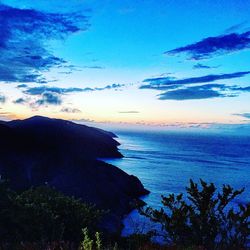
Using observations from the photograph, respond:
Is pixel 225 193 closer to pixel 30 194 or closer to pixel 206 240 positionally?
pixel 206 240

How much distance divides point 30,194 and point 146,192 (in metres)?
75.5

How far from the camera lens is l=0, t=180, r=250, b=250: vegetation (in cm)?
1398

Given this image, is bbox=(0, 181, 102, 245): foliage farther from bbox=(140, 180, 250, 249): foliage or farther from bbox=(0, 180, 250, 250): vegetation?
bbox=(140, 180, 250, 249): foliage

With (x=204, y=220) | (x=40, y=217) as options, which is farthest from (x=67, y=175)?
(x=204, y=220)

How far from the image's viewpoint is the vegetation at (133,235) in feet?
45.9

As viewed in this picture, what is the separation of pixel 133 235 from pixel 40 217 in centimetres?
784

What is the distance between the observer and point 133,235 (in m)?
15.1

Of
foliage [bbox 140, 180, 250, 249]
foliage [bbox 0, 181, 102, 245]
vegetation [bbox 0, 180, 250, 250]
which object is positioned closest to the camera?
vegetation [bbox 0, 180, 250, 250]

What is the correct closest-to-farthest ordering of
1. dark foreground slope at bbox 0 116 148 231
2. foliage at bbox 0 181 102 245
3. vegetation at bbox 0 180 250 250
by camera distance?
vegetation at bbox 0 180 250 250
foliage at bbox 0 181 102 245
dark foreground slope at bbox 0 116 148 231

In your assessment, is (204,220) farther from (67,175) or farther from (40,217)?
(67,175)

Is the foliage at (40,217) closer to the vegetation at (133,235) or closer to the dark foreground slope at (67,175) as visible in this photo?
the vegetation at (133,235)

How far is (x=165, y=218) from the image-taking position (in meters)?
15.8

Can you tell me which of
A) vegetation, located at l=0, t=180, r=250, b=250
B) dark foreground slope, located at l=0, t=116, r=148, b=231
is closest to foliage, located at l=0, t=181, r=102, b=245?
vegetation, located at l=0, t=180, r=250, b=250

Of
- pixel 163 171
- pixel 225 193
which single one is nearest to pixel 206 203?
pixel 225 193
